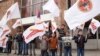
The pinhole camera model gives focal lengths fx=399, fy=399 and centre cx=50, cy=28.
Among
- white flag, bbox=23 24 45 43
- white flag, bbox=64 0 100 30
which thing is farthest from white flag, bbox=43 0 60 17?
white flag, bbox=64 0 100 30

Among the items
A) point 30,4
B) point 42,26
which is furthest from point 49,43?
point 30,4

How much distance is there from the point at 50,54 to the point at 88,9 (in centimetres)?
650

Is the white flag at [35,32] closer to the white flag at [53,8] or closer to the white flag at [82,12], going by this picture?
the white flag at [53,8]

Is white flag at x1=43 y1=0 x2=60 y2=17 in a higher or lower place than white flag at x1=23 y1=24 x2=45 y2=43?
higher

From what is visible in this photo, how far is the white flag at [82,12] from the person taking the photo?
1697cm

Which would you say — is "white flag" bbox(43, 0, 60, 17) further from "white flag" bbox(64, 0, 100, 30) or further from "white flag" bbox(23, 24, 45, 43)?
"white flag" bbox(64, 0, 100, 30)

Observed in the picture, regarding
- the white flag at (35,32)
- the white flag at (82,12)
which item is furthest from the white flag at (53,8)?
the white flag at (82,12)

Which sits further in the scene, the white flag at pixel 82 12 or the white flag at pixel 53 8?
the white flag at pixel 53 8

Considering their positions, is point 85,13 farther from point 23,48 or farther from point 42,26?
point 23,48

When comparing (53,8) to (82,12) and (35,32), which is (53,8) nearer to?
(35,32)

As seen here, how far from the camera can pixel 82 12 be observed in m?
17.5

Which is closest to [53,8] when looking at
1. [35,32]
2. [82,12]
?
[35,32]

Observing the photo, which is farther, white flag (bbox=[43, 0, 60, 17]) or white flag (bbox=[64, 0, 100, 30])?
white flag (bbox=[43, 0, 60, 17])

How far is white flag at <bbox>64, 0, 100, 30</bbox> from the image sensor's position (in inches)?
668
